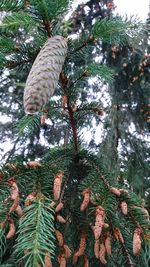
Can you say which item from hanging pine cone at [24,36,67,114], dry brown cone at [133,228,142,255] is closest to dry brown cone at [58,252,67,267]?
dry brown cone at [133,228,142,255]

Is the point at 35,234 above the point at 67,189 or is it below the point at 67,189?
below

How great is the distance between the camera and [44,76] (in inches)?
47.1

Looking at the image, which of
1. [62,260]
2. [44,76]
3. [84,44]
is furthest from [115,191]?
[84,44]

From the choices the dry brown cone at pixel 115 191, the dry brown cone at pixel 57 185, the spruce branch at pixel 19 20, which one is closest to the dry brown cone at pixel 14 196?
the dry brown cone at pixel 57 185

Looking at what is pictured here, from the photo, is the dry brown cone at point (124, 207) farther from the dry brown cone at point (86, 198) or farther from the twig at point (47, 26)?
the twig at point (47, 26)

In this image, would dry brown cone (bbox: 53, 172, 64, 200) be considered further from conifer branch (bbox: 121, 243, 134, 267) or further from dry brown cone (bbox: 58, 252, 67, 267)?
conifer branch (bbox: 121, 243, 134, 267)

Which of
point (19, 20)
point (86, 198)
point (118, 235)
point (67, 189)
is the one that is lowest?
point (118, 235)

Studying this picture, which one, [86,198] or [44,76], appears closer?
[44,76]

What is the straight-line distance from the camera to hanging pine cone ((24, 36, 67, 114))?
1.10 metres

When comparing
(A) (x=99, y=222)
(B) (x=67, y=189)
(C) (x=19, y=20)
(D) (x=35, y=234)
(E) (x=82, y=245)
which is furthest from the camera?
(B) (x=67, y=189)

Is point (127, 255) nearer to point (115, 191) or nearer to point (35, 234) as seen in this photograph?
point (115, 191)

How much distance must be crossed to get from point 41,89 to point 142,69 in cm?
443

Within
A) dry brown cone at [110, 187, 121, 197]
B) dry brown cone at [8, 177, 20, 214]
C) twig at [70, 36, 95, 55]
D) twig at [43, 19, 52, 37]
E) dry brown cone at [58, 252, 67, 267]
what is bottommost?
dry brown cone at [58, 252, 67, 267]

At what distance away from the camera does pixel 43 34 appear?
4.94ft
